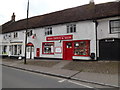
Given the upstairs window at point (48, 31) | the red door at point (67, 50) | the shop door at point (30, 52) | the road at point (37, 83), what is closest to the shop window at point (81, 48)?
the red door at point (67, 50)

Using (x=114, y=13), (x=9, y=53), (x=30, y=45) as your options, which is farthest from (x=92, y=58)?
(x=9, y=53)

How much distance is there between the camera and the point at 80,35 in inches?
630

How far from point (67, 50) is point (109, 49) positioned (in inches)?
221

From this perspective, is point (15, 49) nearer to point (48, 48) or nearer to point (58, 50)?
point (48, 48)

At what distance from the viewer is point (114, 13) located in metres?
13.7

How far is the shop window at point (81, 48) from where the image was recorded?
50.3 feet

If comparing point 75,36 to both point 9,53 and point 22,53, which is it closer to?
point 22,53

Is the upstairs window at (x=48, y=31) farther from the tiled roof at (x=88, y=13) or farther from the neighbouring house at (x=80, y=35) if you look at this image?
the tiled roof at (x=88, y=13)

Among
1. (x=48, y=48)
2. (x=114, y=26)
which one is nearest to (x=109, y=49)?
(x=114, y=26)

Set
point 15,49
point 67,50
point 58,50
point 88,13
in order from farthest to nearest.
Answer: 1. point 15,49
2. point 58,50
3. point 67,50
4. point 88,13

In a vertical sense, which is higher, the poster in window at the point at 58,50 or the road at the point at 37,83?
the poster in window at the point at 58,50

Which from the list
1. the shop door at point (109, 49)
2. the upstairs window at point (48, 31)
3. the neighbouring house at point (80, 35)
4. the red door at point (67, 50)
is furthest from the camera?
the upstairs window at point (48, 31)

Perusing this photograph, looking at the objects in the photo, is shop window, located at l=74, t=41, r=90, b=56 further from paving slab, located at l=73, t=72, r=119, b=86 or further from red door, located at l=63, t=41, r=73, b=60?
paving slab, located at l=73, t=72, r=119, b=86

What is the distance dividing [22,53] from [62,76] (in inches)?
620
